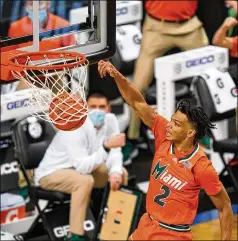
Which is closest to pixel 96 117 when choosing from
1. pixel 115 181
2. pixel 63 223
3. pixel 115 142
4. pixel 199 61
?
pixel 115 142

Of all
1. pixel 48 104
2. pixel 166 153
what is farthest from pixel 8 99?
pixel 166 153

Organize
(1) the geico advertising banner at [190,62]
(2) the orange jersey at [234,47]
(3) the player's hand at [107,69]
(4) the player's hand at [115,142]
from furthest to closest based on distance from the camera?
(2) the orange jersey at [234,47] < (1) the geico advertising banner at [190,62] < (4) the player's hand at [115,142] < (3) the player's hand at [107,69]

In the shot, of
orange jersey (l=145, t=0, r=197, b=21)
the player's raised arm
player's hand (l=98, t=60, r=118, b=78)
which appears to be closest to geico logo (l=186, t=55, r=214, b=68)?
orange jersey (l=145, t=0, r=197, b=21)

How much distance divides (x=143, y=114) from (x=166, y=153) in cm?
32

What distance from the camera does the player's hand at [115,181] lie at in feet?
31.8

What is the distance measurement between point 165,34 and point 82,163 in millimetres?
2278

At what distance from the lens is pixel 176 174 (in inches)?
317

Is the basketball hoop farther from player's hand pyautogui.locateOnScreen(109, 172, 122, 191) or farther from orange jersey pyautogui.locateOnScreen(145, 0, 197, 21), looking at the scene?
orange jersey pyautogui.locateOnScreen(145, 0, 197, 21)

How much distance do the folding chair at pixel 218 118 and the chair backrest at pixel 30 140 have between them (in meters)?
1.52

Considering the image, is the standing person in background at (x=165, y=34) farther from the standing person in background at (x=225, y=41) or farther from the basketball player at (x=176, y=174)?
the basketball player at (x=176, y=174)

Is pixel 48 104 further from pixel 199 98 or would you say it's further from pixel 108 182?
pixel 199 98

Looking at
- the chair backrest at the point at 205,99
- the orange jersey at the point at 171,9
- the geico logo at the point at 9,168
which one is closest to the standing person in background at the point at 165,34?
the orange jersey at the point at 171,9

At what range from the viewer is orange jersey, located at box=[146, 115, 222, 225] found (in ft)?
26.3

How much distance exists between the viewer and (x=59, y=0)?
12789mm
